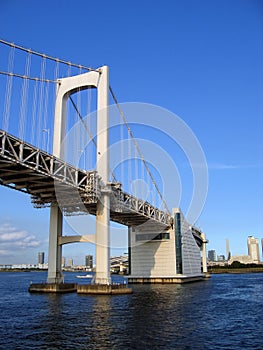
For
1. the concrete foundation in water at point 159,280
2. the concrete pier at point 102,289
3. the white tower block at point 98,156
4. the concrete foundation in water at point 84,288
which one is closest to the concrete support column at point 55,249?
the white tower block at point 98,156

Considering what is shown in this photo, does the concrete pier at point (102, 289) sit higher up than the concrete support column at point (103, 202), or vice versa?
the concrete support column at point (103, 202)

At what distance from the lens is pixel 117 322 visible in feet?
74.4

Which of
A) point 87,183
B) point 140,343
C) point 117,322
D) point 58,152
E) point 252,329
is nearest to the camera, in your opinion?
point 140,343

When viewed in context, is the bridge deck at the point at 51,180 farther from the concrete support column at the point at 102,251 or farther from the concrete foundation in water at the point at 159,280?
the concrete foundation in water at the point at 159,280

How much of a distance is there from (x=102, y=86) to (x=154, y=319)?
27863 millimetres

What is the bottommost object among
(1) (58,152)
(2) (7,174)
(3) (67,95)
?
(2) (7,174)

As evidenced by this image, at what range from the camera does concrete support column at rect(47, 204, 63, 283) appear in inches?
1668

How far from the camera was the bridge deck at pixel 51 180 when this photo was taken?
29.5m

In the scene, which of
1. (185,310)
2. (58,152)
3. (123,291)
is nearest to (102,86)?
(58,152)

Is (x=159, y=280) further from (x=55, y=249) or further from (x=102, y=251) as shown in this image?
(x=102, y=251)

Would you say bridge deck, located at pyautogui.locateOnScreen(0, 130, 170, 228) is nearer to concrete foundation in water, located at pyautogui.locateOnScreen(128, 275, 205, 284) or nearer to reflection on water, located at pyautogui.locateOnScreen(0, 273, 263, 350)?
reflection on water, located at pyautogui.locateOnScreen(0, 273, 263, 350)

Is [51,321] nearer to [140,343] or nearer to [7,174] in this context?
[140,343]

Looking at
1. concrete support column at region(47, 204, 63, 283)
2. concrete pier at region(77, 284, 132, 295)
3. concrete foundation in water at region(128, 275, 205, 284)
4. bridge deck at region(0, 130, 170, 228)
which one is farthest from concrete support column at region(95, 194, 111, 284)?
concrete foundation in water at region(128, 275, 205, 284)

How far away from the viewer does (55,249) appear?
1683 inches
